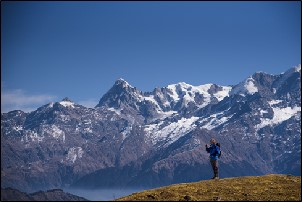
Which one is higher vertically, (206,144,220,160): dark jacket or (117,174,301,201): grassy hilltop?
(206,144,220,160): dark jacket

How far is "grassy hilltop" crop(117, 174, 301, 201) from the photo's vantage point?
37469mm

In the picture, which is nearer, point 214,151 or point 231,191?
point 231,191

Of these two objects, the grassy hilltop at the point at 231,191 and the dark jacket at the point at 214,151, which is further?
the dark jacket at the point at 214,151

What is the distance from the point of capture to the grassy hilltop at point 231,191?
3747cm

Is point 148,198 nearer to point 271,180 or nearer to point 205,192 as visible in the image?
point 205,192

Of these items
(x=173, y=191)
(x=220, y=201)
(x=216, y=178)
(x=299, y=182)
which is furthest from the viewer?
(x=216, y=178)

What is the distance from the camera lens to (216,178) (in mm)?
49281

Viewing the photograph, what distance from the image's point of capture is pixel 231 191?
4006 cm

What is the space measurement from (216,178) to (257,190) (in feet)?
29.0

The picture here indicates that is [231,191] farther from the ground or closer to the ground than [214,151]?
closer to the ground

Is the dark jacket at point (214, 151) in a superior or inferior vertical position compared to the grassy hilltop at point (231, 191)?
superior

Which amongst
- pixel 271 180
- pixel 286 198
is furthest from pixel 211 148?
pixel 286 198

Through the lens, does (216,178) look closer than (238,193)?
No

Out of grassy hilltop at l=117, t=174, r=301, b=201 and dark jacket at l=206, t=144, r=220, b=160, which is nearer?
grassy hilltop at l=117, t=174, r=301, b=201
